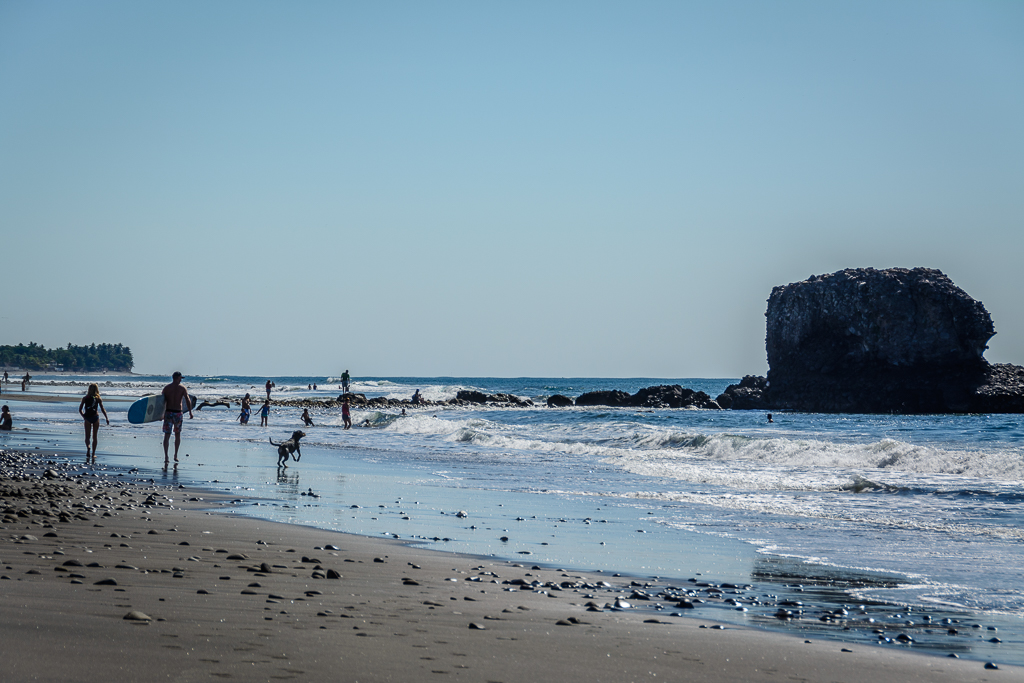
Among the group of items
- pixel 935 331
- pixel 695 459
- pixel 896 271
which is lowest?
pixel 695 459

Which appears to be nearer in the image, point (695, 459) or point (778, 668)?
point (778, 668)

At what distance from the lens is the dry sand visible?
4156 mm

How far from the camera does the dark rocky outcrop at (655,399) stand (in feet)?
234

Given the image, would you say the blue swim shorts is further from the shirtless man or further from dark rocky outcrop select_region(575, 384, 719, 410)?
dark rocky outcrop select_region(575, 384, 719, 410)

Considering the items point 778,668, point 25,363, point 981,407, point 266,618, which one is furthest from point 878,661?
point 25,363

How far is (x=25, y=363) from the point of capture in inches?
7382

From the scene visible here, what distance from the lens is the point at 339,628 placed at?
5.02 metres

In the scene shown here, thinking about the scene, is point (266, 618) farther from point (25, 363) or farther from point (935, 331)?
point (25, 363)

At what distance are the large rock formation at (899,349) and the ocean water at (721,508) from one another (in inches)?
1235

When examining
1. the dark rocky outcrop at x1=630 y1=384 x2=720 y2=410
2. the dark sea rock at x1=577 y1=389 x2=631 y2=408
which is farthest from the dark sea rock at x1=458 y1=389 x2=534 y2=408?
the dark rocky outcrop at x1=630 y1=384 x2=720 y2=410

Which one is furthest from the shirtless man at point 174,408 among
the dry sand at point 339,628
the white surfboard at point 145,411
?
the dry sand at point 339,628

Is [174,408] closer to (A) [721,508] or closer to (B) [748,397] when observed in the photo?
(A) [721,508]

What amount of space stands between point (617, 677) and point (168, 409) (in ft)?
54.4

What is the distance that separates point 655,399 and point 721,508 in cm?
6017
